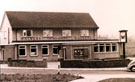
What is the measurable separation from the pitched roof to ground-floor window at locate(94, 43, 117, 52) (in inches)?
95.6

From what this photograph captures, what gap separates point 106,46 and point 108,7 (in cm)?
1423

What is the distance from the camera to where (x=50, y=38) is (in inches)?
1107

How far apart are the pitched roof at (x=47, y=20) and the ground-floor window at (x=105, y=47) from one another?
2.43 meters

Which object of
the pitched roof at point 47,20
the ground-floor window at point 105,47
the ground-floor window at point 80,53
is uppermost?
the pitched roof at point 47,20

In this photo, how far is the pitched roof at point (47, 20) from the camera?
26.0m

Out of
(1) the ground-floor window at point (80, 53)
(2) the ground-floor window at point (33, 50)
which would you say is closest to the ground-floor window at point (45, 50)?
(2) the ground-floor window at point (33, 50)

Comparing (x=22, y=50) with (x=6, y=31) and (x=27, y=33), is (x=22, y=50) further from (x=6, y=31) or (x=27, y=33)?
(x=6, y=31)

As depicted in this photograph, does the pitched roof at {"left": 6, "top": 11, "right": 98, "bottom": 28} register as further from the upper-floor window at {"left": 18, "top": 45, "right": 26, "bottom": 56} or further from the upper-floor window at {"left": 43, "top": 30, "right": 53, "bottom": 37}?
the upper-floor window at {"left": 18, "top": 45, "right": 26, "bottom": 56}

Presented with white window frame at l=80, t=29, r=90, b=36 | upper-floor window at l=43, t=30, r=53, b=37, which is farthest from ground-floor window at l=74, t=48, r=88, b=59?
upper-floor window at l=43, t=30, r=53, b=37

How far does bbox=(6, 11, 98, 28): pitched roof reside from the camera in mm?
25961

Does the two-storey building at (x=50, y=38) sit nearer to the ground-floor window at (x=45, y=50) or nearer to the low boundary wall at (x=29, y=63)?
the ground-floor window at (x=45, y=50)

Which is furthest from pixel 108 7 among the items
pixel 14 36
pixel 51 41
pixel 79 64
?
pixel 14 36

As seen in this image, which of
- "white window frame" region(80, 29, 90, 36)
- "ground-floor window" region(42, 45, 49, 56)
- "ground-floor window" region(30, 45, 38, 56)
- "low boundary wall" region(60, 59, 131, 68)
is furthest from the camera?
"white window frame" region(80, 29, 90, 36)

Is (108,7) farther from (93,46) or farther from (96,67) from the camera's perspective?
(93,46)
